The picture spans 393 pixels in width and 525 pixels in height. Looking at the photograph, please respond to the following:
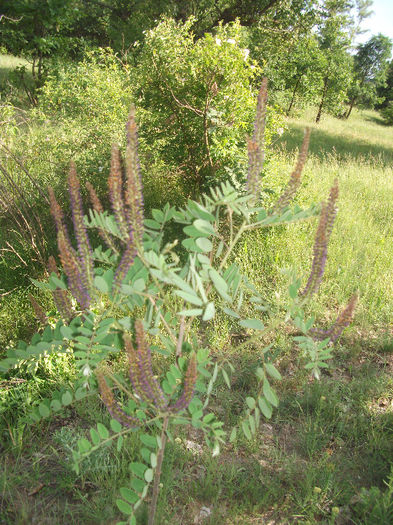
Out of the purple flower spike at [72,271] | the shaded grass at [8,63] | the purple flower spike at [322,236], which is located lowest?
the purple flower spike at [72,271]

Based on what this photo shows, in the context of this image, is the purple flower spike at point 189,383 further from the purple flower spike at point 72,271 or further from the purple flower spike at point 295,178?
the purple flower spike at point 295,178

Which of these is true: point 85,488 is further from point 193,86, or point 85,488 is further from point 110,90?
point 110,90

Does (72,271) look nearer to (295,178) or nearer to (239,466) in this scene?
(295,178)

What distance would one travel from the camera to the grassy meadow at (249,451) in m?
1.80

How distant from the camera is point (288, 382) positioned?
8.64 feet

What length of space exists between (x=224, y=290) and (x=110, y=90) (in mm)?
5364

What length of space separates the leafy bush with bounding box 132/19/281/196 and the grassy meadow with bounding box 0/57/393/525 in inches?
62.5

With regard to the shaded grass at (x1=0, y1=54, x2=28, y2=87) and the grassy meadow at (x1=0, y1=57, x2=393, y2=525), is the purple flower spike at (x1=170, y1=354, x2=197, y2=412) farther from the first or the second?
the shaded grass at (x1=0, y1=54, x2=28, y2=87)

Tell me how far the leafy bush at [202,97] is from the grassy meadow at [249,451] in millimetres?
1588

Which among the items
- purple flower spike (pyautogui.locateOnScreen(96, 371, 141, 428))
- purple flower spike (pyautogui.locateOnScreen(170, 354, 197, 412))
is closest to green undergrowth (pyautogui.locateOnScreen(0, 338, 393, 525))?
purple flower spike (pyautogui.locateOnScreen(96, 371, 141, 428))

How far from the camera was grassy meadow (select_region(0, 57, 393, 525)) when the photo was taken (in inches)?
71.0

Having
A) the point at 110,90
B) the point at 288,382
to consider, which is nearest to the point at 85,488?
the point at 288,382

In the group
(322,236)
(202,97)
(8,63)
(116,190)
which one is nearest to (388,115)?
(8,63)

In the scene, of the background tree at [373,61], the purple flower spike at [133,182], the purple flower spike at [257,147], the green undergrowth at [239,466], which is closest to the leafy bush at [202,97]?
the green undergrowth at [239,466]
